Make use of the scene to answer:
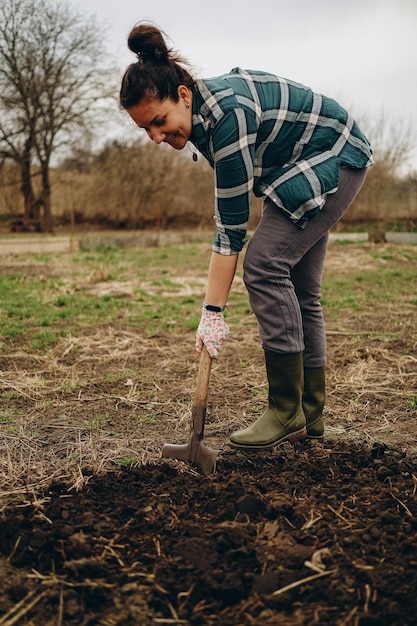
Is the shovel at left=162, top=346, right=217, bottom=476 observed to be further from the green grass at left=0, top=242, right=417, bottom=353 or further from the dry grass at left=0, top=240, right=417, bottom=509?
the green grass at left=0, top=242, right=417, bottom=353

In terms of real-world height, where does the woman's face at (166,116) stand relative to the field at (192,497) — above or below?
above

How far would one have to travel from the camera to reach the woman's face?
248 centimetres

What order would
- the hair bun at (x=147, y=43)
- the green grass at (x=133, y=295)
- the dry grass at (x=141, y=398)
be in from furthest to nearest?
the green grass at (x=133, y=295) < the dry grass at (x=141, y=398) < the hair bun at (x=147, y=43)

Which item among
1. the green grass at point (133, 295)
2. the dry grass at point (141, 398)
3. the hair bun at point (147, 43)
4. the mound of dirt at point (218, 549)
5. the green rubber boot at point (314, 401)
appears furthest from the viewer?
the green grass at point (133, 295)

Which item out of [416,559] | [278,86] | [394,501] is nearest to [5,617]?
[416,559]

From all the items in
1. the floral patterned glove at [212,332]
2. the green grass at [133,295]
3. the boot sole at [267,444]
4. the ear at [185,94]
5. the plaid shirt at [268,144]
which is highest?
the ear at [185,94]

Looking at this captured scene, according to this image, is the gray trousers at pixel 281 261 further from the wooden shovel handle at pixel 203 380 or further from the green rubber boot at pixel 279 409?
the wooden shovel handle at pixel 203 380

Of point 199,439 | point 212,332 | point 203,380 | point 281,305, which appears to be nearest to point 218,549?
point 199,439

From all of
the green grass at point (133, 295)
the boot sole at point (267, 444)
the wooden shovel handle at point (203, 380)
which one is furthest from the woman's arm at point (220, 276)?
the green grass at point (133, 295)

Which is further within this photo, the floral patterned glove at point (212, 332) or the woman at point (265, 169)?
Result: the floral patterned glove at point (212, 332)

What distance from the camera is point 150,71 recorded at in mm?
2445

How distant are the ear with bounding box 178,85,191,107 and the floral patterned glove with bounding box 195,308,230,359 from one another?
896 mm

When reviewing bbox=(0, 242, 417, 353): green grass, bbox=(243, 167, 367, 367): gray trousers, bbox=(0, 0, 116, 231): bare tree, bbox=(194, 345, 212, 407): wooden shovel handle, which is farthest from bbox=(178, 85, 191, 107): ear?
bbox=(0, 0, 116, 231): bare tree

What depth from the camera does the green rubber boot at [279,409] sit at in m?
2.76
